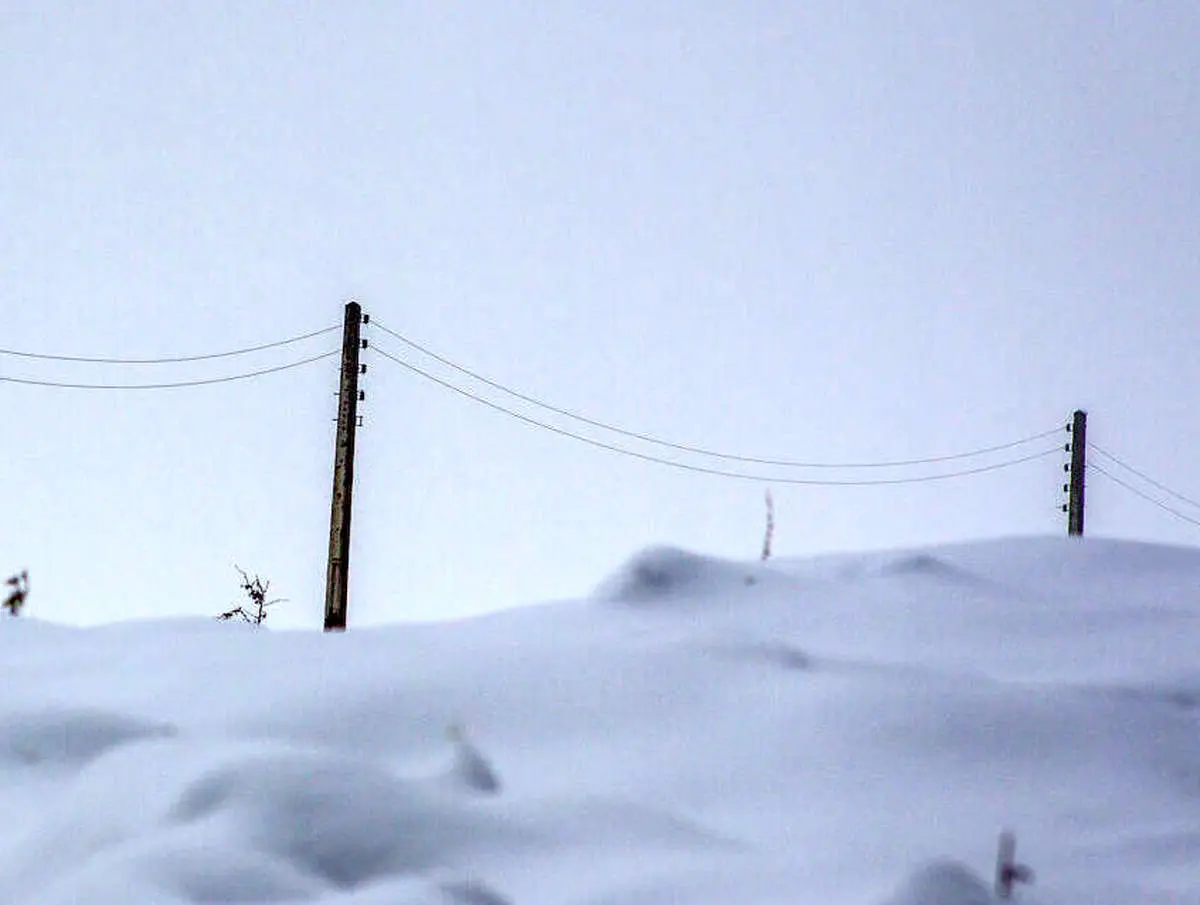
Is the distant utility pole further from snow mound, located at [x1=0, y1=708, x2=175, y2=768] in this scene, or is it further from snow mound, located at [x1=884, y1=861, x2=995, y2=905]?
snow mound, located at [x1=884, y1=861, x2=995, y2=905]

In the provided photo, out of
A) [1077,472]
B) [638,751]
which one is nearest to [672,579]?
[638,751]

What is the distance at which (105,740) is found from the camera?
7.99 ft

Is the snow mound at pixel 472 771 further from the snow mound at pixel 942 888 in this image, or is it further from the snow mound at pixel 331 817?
the snow mound at pixel 942 888

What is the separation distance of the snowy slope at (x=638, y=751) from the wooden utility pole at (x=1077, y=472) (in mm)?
20945

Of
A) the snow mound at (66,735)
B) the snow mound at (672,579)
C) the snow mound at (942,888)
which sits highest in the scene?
the snow mound at (672,579)

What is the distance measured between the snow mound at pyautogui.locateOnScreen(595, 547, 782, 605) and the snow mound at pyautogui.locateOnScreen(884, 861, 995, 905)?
4.22ft

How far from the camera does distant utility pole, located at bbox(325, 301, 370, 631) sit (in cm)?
1435

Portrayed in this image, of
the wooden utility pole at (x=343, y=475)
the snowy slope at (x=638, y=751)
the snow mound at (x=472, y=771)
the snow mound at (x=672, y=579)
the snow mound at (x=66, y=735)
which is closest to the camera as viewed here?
the snowy slope at (x=638, y=751)

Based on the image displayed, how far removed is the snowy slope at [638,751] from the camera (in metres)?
1.99

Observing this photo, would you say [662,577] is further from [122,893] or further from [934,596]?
[122,893]

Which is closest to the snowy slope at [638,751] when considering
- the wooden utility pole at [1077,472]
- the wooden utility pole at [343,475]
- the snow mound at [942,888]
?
the snow mound at [942,888]

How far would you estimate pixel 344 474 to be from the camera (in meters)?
15.0

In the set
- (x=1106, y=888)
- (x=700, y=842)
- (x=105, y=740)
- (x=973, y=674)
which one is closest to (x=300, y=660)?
(x=105, y=740)

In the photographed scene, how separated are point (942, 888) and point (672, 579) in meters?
1.39
